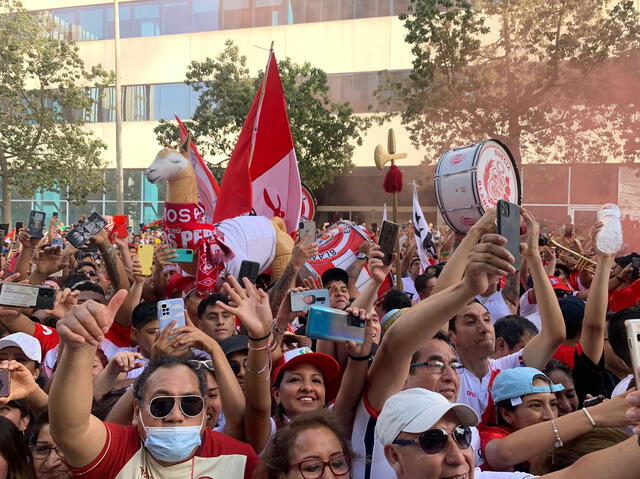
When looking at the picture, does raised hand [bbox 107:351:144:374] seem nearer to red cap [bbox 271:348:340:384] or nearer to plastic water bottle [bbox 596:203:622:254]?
red cap [bbox 271:348:340:384]

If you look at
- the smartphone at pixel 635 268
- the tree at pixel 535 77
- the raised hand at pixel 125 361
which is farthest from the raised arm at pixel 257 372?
the tree at pixel 535 77

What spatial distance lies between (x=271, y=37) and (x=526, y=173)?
42.2 feet

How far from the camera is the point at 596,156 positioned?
1727 cm

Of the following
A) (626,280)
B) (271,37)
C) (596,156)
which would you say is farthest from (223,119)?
(626,280)

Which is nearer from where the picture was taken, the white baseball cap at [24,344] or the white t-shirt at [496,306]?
the white baseball cap at [24,344]

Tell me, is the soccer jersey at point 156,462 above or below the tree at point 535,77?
below

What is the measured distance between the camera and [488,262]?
2379 mm

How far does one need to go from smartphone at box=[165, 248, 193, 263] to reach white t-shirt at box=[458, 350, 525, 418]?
3.04 metres

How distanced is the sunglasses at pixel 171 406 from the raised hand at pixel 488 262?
1138mm

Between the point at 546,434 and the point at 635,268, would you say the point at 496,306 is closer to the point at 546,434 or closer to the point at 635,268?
the point at 635,268

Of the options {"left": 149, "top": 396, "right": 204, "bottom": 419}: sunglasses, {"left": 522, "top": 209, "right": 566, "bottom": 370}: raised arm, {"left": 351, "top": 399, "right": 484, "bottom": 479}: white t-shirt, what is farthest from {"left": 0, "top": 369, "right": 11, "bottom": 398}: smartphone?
{"left": 522, "top": 209, "right": 566, "bottom": 370}: raised arm

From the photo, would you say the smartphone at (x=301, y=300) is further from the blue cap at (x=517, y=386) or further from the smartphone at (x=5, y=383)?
the smartphone at (x=5, y=383)

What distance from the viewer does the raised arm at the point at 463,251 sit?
315cm

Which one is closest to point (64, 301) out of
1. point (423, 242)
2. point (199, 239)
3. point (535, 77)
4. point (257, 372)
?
point (257, 372)
